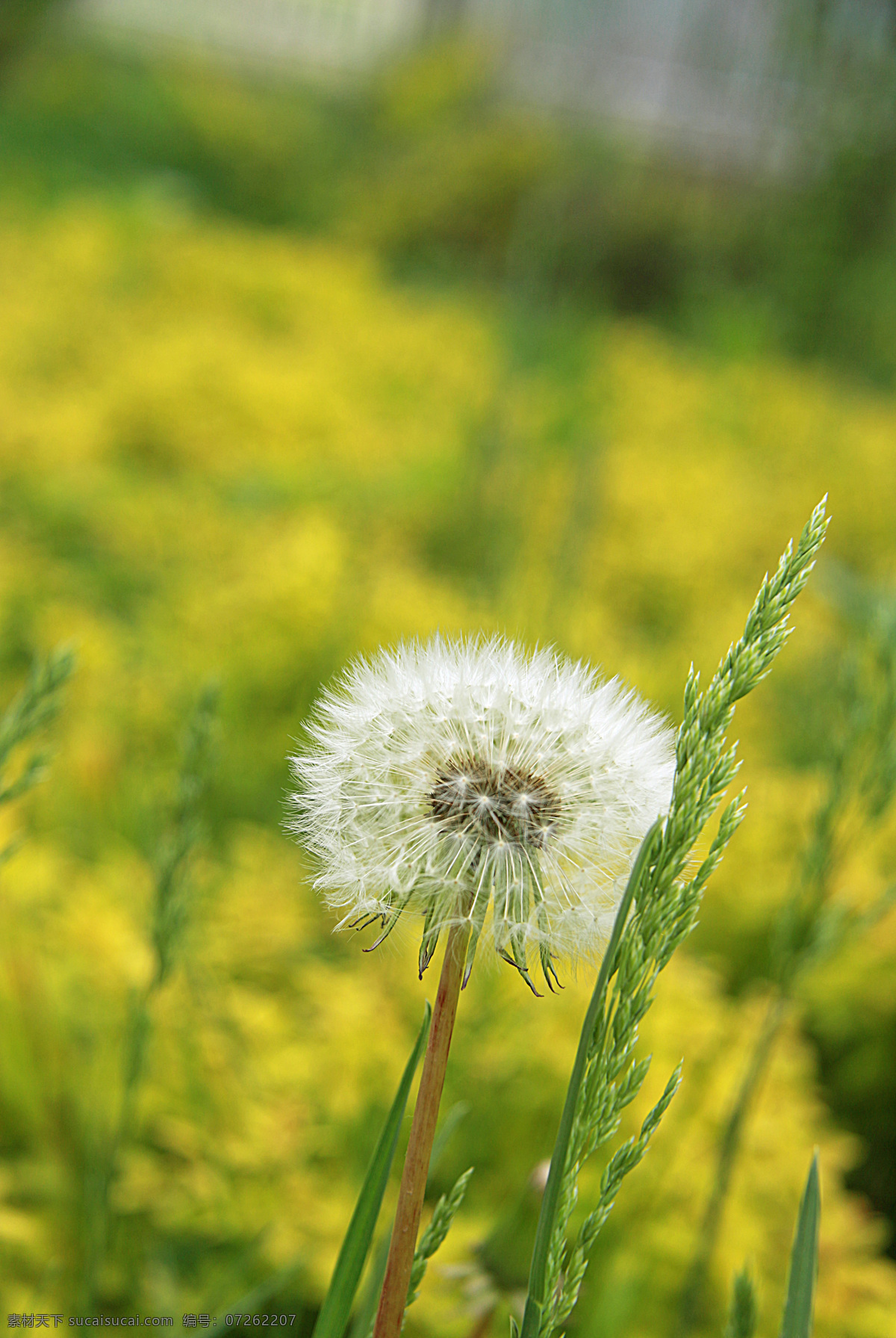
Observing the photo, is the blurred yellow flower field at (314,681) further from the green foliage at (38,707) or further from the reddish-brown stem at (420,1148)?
the green foliage at (38,707)

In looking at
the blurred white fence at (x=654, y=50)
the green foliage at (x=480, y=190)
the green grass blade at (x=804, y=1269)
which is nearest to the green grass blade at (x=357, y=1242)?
the green grass blade at (x=804, y=1269)

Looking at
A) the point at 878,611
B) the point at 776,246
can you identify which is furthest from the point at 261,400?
the point at 776,246

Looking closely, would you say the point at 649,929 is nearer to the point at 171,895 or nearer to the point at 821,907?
the point at 171,895

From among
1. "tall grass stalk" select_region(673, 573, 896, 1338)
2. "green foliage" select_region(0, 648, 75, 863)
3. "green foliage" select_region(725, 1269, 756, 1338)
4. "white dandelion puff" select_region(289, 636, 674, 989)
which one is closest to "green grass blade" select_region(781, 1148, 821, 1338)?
"green foliage" select_region(725, 1269, 756, 1338)

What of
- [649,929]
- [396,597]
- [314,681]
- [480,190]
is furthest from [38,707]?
[480,190]

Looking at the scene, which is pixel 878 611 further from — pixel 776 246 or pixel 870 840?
pixel 776 246

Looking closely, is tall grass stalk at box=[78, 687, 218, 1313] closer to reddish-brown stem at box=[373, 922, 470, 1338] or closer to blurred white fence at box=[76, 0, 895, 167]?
reddish-brown stem at box=[373, 922, 470, 1338]
